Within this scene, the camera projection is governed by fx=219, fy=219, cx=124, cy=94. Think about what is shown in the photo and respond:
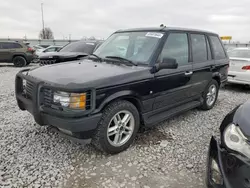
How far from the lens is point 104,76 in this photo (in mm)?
2830

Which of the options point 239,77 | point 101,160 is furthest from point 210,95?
point 101,160

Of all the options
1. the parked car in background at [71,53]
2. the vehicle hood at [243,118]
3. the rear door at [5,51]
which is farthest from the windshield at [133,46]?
the rear door at [5,51]

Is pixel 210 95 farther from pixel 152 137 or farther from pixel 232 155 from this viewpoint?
pixel 232 155

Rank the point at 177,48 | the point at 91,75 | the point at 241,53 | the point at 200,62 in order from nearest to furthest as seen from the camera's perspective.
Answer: the point at 91,75, the point at 177,48, the point at 200,62, the point at 241,53

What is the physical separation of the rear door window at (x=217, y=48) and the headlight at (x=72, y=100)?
3607mm

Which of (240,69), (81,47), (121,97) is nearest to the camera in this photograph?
(121,97)

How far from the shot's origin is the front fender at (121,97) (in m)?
2.75

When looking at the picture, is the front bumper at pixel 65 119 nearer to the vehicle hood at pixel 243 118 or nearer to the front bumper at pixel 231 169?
the front bumper at pixel 231 169

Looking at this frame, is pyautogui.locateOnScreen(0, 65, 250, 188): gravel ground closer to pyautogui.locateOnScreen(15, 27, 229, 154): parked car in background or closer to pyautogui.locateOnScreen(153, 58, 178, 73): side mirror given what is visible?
pyautogui.locateOnScreen(15, 27, 229, 154): parked car in background

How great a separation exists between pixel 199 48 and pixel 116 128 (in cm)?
260

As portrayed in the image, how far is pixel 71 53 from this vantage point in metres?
6.96

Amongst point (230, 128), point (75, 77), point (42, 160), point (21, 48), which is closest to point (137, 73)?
point (75, 77)

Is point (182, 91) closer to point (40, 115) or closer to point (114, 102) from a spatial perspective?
point (114, 102)

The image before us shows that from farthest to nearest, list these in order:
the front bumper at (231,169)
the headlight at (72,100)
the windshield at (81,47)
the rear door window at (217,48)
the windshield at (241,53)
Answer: the windshield at (81,47) < the windshield at (241,53) < the rear door window at (217,48) < the headlight at (72,100) < the front bumper at (231,169)
